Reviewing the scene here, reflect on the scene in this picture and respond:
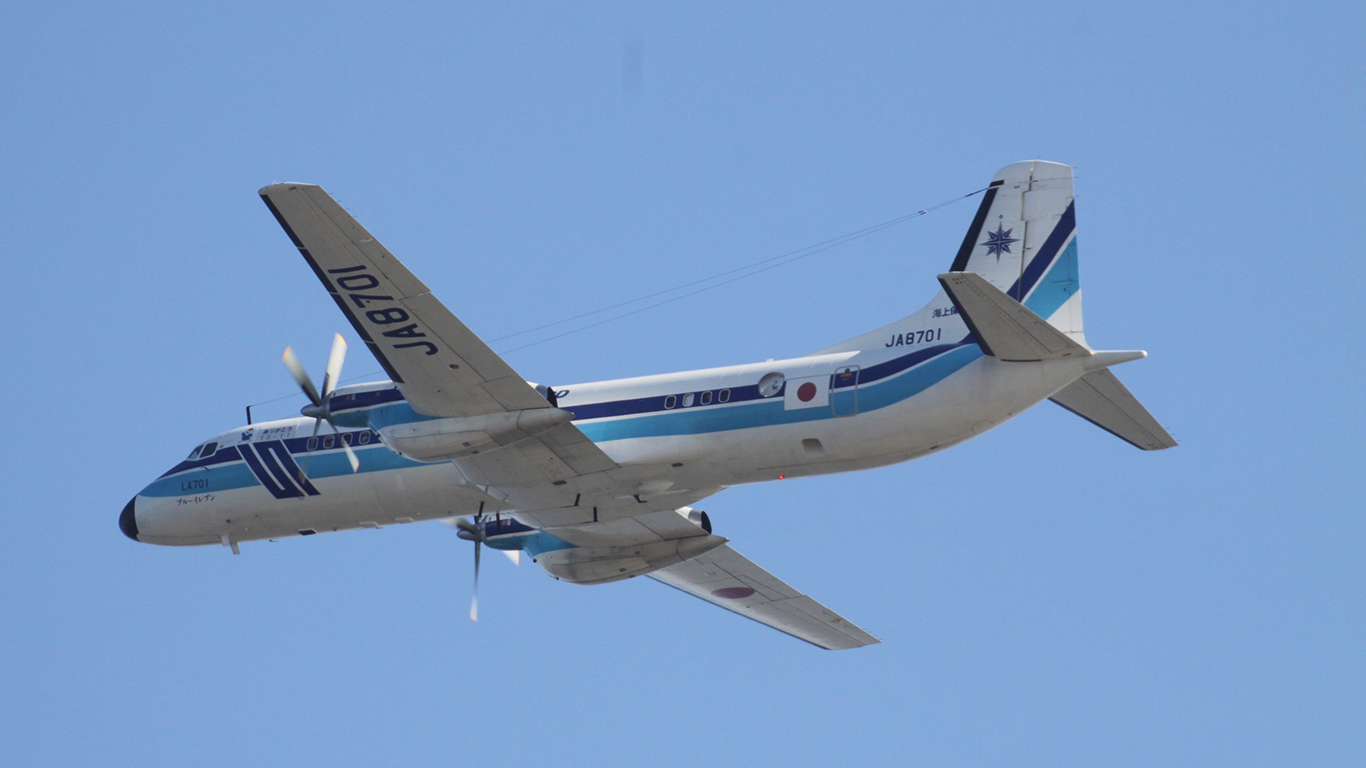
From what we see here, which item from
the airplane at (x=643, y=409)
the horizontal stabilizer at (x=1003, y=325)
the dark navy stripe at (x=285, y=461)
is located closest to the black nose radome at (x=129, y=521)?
the airplane at (x=643, y=409)

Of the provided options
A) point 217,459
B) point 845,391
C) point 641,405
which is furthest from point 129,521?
point 845,391

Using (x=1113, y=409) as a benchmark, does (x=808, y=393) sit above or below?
above

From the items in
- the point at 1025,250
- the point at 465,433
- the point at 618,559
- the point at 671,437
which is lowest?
the point at 618,559

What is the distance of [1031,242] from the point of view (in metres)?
24.2

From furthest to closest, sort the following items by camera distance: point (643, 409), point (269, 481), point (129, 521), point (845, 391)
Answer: point (129, 521), point (269, 481), point (643, 409), point (845, 391)

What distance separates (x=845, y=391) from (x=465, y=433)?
6007mm

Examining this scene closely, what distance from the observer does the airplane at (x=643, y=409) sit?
2228 cm

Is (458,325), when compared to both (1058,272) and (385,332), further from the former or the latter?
(1058,272)

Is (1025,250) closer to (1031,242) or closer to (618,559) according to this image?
(1031,242)

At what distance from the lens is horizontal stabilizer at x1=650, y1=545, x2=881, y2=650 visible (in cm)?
3056

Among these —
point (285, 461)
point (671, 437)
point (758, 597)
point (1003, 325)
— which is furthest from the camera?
point (758, 597)

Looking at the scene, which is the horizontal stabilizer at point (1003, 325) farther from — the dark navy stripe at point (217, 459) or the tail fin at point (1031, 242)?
the dark navy stripe at point (217, 459)

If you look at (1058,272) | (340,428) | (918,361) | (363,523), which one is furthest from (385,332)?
(1058,272)

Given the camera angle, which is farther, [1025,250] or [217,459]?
[217,459]
